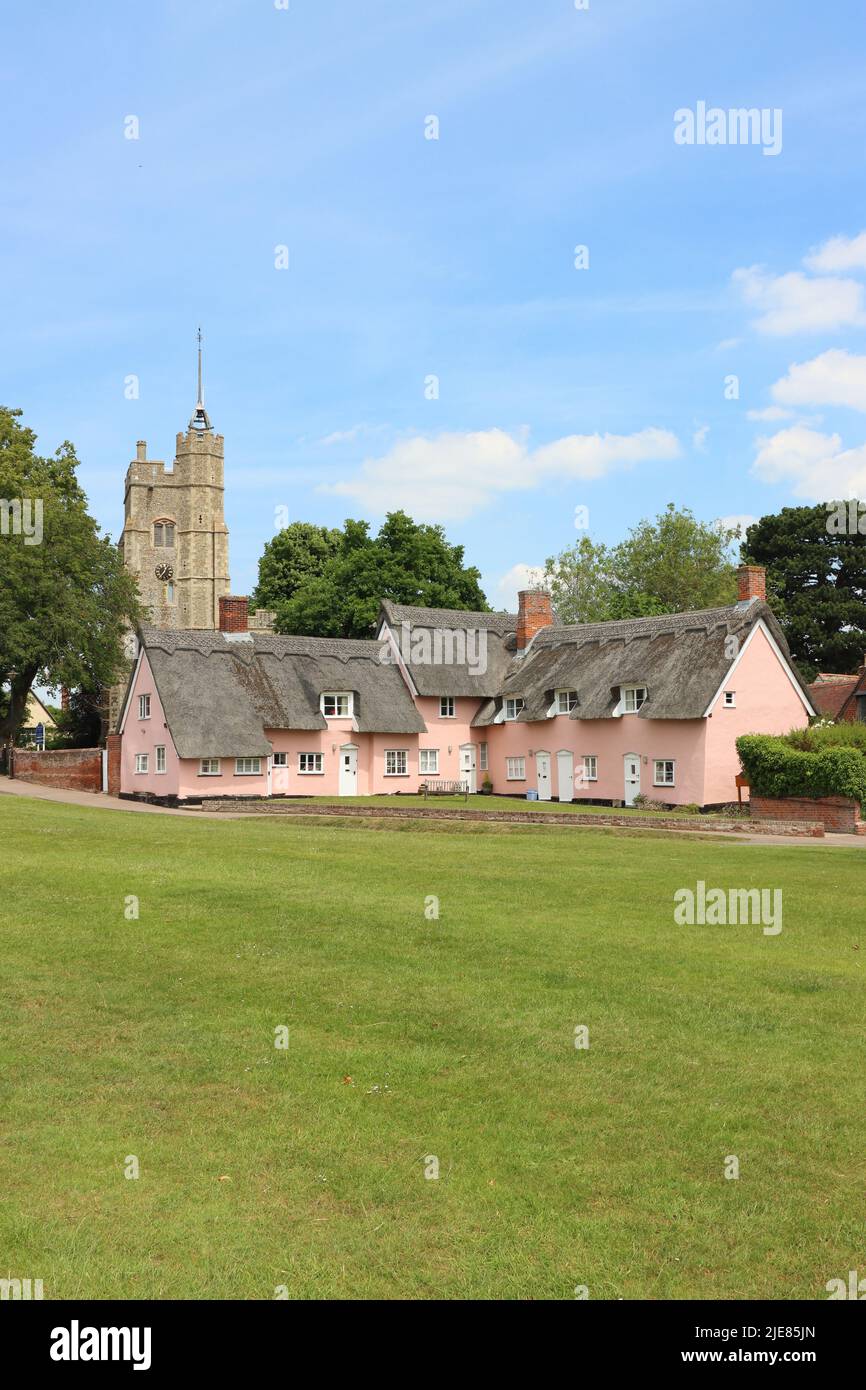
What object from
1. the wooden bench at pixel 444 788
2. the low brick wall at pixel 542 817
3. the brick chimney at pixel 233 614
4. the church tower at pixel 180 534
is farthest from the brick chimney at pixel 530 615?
the church tower at pixel 180 534

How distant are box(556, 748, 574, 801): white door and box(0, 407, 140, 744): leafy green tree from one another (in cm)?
2307

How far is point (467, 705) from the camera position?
56.3 metres

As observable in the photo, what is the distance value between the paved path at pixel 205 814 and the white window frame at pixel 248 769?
367 cm

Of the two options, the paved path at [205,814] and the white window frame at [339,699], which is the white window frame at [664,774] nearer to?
the paved path at [205,814]

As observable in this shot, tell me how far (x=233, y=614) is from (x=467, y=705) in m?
12.1

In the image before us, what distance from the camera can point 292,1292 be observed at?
632cm

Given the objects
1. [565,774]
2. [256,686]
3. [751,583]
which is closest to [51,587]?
[256,686]

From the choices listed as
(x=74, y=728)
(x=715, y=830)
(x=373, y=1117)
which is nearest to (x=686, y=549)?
(x=74, y=728)

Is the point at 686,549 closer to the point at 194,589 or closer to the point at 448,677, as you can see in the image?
the point at 448,677

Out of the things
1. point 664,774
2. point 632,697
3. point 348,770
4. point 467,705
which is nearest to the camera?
point 664,774

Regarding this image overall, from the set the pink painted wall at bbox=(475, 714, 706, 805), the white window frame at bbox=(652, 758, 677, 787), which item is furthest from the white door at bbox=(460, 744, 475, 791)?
the white window frame at bbox=(652, 758, 677, 787)

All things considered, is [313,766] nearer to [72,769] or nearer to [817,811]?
[72,769]
